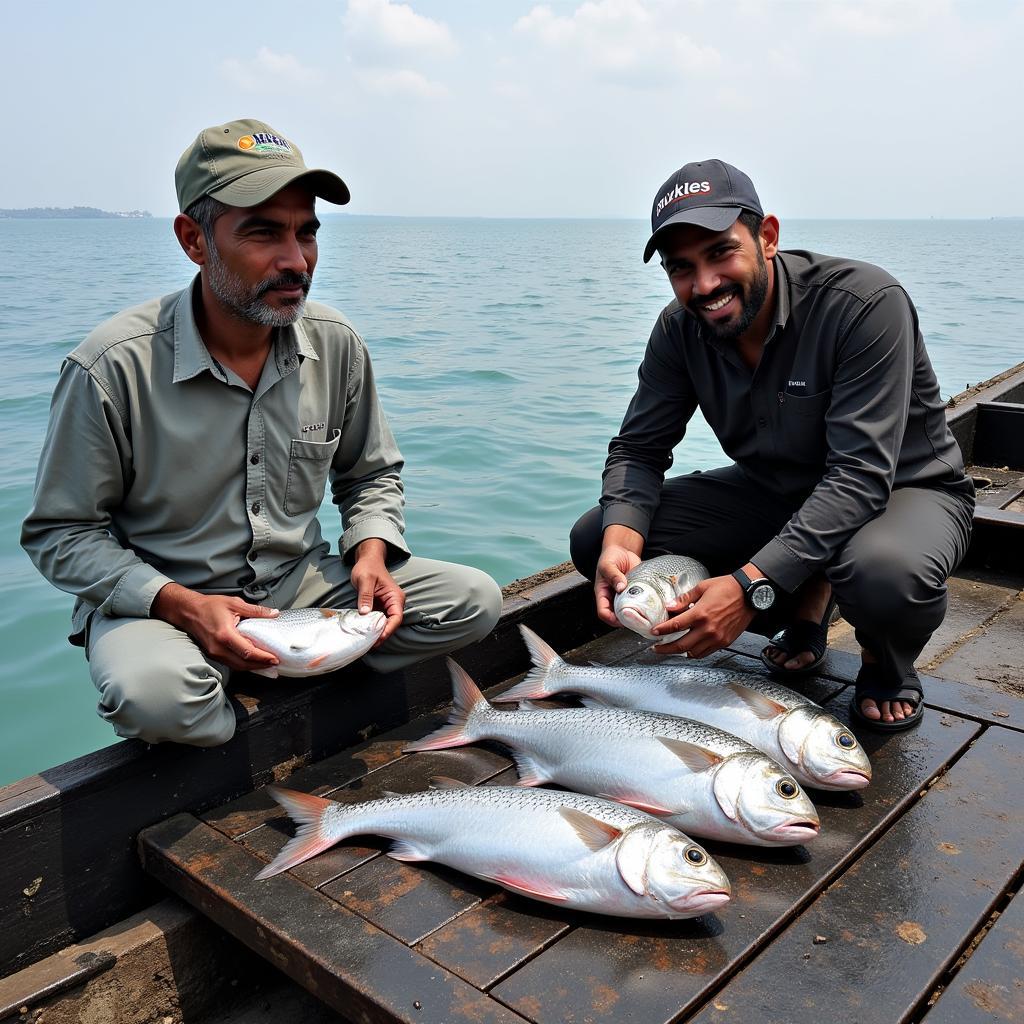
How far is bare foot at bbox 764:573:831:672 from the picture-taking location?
13.3 ft

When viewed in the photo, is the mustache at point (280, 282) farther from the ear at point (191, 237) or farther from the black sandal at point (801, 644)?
the black sandal at point (801, 644)

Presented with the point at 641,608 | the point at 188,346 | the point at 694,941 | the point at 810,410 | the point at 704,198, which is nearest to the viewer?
the point at 694,941

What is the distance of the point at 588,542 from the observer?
14.5 feet

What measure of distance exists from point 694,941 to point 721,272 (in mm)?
2322

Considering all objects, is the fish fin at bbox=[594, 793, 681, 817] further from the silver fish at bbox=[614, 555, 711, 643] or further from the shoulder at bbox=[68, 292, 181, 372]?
the shoulder at bbox=[68, 292, 181, 372]

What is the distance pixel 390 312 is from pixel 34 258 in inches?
1216

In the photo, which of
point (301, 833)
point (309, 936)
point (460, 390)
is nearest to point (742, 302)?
point (301, 833)

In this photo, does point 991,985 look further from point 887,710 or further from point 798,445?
point 798,445

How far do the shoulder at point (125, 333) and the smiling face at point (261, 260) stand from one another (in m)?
0.18

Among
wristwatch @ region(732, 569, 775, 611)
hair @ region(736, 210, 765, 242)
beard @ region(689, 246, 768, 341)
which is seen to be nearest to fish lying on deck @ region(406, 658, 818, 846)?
wristwatch @ region(732, 569, 775, 611)

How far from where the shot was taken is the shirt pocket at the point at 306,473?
360cm

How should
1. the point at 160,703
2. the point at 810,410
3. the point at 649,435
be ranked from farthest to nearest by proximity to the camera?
the point at 649,435, the point at 810,410, the point at 160,703

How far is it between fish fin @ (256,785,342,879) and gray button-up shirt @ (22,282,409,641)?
760 mm

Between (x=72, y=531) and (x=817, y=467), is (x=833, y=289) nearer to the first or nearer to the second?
(x=817, y=467)
